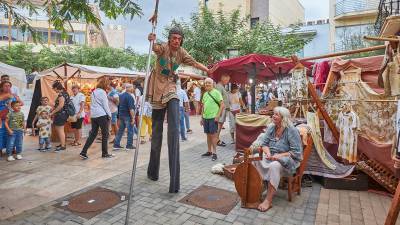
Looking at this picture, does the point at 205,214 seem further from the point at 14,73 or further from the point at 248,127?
the point at 14,73

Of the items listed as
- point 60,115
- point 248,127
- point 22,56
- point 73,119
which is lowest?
point 248,127

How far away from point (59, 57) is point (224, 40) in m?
18.5

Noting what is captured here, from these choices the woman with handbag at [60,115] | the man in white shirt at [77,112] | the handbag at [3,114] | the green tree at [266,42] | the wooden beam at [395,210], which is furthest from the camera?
the green tree at [266,42]

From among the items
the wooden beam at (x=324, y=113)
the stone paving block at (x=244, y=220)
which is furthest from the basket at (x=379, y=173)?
the stone paving block at (x=244, y=220)

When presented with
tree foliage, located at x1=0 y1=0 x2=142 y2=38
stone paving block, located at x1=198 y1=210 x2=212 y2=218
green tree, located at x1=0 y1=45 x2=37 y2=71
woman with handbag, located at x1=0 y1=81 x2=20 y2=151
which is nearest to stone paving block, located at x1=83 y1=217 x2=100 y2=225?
stone paving block, located at x1=198 y1=210 x2=212 y2=218

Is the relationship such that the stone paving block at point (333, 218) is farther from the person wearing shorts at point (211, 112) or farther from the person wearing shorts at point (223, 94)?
the person wearing shorts at point (223, 94)

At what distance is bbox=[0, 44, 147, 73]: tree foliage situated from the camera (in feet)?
95.0

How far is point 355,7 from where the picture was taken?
72.8 ft

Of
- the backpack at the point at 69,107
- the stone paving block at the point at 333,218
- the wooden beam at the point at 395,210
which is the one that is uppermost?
the backpack at the point at 69,107

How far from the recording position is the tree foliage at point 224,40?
1983 centimetres

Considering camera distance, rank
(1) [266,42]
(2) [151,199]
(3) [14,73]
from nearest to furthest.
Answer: (2) [151,199] → (3) [14,73] → (1) [266,42]

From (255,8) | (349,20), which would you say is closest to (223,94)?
(349,20)

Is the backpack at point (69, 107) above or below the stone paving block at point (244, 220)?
above

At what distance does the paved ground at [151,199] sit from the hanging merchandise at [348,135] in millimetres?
690
